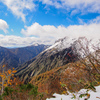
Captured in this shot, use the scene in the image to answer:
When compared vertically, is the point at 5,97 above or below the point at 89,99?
below

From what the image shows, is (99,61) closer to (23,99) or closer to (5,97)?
(23,99)

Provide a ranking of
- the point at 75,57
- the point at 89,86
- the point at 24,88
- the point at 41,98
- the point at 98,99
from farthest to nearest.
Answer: the point at 24,88 < the point at 75,57 < the point at 41,98 < the point at 89,86 < the point at 98,99


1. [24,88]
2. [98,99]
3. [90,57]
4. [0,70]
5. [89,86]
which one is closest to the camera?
[98,99]

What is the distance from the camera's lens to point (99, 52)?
6.69m

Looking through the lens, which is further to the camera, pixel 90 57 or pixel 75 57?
pixel 75 57

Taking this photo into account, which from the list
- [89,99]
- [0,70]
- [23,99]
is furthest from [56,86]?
[89,99]

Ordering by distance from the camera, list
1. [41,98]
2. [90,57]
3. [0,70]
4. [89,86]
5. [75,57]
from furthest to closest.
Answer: [0,70] < [75,57] < [41,98] < [90,57] < [89,86]

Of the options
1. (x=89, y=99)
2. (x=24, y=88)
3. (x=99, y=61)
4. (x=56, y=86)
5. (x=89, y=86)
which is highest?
(x=99, y=61)

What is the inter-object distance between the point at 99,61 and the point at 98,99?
3823 millimetres

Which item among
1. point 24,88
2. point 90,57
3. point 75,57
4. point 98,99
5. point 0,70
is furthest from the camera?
point 0,70

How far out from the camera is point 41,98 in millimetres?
6938

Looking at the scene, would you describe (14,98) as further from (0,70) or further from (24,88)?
(0,70)

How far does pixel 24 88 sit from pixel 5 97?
Result: 231 cm

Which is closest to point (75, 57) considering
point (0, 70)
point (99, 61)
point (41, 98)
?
point (99, 61)
